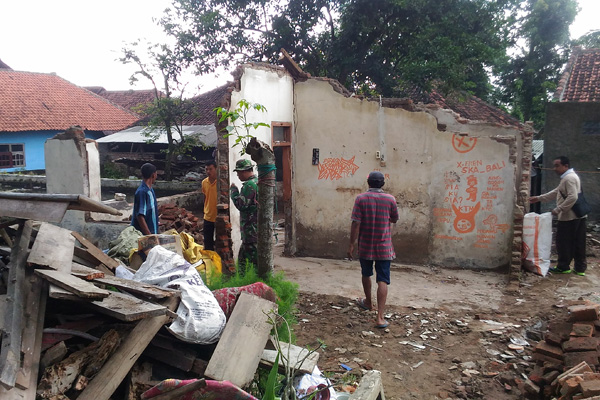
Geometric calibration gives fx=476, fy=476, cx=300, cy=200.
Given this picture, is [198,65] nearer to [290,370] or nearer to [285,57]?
[285,57]

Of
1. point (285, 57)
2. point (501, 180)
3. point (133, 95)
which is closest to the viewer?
point (501, 180)

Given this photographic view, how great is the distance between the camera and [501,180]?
7734mm

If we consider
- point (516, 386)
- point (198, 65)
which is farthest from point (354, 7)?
point (516, 386)

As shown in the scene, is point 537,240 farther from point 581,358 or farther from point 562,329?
point 581,358

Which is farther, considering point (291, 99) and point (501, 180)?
point (291, 99)

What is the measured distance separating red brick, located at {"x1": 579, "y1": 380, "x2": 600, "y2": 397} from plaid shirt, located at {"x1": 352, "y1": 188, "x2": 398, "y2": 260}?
7.89 feet

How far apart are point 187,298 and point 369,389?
150cm

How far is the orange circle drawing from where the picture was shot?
25.7 feet

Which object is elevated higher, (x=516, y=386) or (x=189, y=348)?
(x=189, y=348)

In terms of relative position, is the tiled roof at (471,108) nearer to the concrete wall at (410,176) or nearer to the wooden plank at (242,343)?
the concrete wall at (410,176)

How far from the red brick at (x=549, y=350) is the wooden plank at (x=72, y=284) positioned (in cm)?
392

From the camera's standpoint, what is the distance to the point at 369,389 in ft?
11.3

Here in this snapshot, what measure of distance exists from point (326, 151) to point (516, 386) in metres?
5.35

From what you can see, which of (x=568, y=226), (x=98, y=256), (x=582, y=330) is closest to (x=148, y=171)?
(x=98, y=256)
